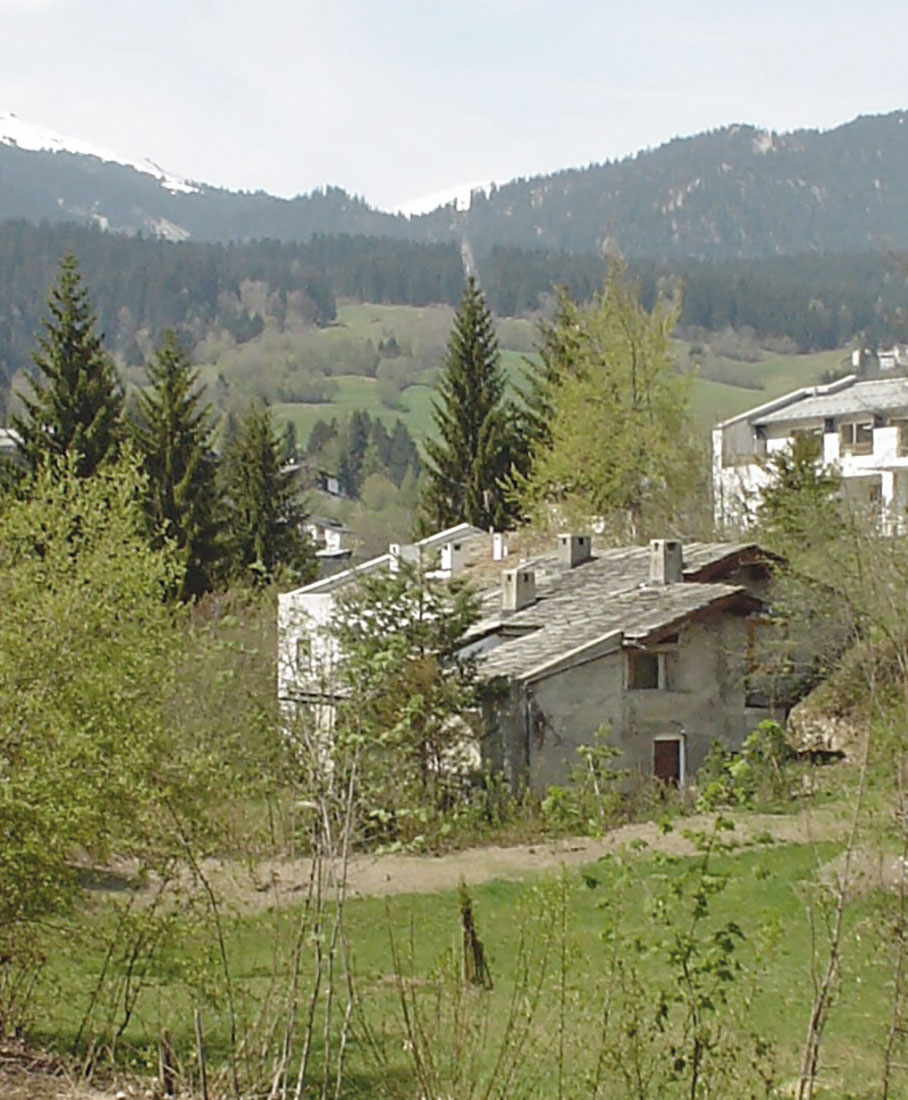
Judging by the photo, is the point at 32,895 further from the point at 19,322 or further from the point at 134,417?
the point at 19,322

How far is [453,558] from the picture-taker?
42594 millimetres

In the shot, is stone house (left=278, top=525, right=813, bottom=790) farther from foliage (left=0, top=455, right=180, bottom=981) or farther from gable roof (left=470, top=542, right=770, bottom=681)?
foliage (left=0, top=455, right=180, bottom=981)

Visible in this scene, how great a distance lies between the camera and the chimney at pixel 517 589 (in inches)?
1398

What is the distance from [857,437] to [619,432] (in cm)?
1760

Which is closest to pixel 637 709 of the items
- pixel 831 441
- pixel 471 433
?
pixel 471 433

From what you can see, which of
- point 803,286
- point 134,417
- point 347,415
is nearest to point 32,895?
point 134,417

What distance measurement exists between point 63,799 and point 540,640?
23599 millimetres

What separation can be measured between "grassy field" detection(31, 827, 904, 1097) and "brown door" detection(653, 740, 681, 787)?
738cm

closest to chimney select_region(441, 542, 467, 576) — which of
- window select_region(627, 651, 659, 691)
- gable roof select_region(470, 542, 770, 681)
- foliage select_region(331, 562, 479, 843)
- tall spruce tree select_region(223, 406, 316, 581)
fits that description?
gable roof select_region(470, 542, 770, 681)

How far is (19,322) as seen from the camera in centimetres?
15338

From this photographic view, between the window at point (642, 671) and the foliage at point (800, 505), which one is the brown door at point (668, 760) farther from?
the foliage at point (800, 505)

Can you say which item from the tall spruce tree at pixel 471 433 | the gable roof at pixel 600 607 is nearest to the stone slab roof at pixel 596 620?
the gable roof at pixel 600 607

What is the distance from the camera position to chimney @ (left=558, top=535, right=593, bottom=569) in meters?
37.6

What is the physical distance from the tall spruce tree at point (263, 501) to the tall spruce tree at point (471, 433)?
16.9 feet
